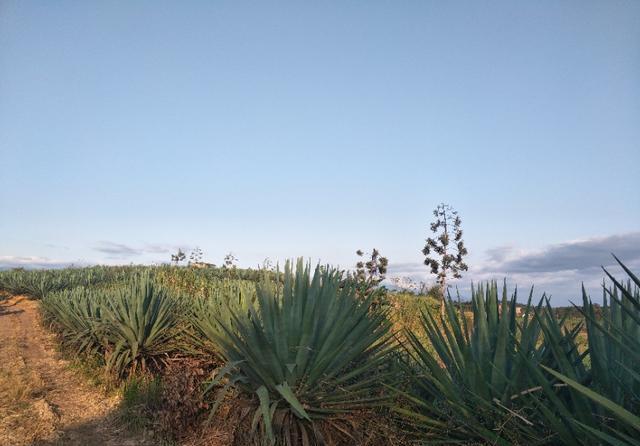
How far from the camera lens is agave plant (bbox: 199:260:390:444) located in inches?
172

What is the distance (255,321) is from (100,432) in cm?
354

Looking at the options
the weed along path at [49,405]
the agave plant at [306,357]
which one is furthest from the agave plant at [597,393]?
the weed along path at [49,405]

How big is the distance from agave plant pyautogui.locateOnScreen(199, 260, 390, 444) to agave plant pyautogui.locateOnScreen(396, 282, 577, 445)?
602 mm

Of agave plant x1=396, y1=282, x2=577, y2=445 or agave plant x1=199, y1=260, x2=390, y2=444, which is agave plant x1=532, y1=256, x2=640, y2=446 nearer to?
agave plant x1=396, y1=282, x2=577, y2=445

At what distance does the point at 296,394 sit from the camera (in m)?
4.38

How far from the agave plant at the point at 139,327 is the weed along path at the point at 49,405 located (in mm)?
676

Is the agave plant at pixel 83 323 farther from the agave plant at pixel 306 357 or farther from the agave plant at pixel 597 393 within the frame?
the agave plant at pixel 597 393

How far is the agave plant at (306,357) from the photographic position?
438 cm

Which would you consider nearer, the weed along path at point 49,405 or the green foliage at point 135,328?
the weed along path at point 49,405

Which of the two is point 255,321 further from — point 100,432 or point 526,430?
point 100,432

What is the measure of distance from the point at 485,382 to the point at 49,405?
648 centimetres

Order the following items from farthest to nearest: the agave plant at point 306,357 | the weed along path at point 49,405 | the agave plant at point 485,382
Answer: the weed along path at point 49,405
the agave plant at point 306,357
the agave plant at point 485,382

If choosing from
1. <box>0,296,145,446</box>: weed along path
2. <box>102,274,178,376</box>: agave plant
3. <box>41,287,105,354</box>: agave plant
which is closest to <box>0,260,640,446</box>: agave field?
<box>0,296,145,446</box>: weed along path

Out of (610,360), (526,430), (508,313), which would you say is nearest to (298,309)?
(508,313)
